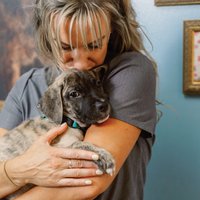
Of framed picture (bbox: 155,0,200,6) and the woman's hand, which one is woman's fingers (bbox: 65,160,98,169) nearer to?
the woman's hand

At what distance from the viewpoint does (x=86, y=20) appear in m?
1.11

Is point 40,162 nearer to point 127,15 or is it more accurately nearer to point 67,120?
point 67,120

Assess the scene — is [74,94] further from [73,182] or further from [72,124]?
[73,182]

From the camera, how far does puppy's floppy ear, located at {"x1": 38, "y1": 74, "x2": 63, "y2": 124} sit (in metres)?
1.23

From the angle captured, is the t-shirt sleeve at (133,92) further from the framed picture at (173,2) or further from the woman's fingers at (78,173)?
the framed picture at (173,2)

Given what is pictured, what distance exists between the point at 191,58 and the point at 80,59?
714mm

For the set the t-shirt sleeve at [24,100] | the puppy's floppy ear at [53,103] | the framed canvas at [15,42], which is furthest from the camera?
the framed canvas at [15,42]

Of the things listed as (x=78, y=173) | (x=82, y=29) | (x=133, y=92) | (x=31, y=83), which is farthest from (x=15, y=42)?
(x=78, y=173)

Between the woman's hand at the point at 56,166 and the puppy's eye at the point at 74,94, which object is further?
the puppy's eye at the point at 74,94

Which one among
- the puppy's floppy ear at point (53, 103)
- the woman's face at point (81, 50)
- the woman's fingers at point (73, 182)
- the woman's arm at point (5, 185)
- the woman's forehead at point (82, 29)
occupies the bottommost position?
the woman's arm at point (5, 185)

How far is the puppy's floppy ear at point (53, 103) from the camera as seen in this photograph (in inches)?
48.4

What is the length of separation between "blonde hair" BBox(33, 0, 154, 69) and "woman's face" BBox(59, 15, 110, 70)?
0.05ft

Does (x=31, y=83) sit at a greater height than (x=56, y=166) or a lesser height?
greater

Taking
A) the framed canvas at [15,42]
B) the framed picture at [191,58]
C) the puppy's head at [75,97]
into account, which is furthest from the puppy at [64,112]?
the framed canvas at [15,42]
